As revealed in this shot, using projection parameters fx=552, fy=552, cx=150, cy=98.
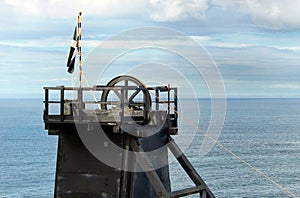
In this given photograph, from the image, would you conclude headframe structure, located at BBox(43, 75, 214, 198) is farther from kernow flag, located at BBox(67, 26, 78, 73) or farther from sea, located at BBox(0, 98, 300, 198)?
sea, located at BBox(0, 98, 300, 198)

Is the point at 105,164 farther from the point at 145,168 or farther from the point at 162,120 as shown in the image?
the point at 162,120

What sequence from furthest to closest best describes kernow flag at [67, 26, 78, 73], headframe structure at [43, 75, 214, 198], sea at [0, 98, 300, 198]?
sea at [0, 98, 300, 198] < kernow flag at [67, 26, 78, 73] < headframe structure at [43, 75, 214, 198]

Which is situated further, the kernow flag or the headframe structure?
the kernow flag

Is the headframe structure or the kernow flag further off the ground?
the kernow flag

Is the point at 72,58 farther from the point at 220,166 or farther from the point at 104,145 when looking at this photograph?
the point at 220,166

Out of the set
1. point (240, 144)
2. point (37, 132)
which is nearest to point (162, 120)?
point (240, 144)

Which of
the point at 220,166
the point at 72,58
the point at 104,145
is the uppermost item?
the point at 72,58

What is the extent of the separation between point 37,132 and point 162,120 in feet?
353

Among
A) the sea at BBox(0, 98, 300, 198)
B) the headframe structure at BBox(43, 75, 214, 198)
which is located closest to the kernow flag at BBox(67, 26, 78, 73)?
the headframe structure at BBox(43, 75, 214, 198)

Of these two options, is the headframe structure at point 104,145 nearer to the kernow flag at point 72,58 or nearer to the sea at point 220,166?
the kernow flag at point 72,58

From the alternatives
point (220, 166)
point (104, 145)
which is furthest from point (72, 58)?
point (220, 166)

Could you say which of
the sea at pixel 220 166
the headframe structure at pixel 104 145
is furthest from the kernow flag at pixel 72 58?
the sea at pixel 220 166

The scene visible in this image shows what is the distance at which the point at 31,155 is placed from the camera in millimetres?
86312

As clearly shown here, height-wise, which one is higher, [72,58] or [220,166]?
[72,58]
